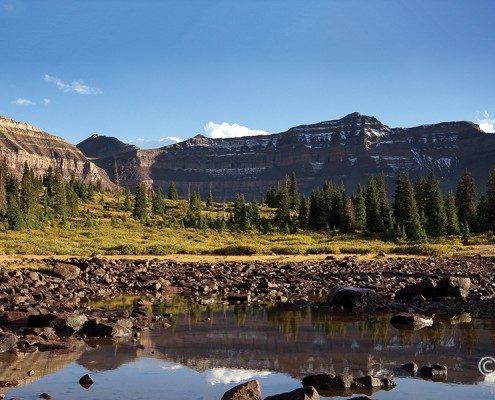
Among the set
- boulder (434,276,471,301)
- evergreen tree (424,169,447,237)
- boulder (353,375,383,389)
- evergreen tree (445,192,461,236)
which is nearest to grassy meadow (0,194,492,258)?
evergreen tree (445,192,461,236)

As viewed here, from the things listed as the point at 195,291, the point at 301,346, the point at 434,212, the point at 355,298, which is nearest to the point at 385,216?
the point at 434,212

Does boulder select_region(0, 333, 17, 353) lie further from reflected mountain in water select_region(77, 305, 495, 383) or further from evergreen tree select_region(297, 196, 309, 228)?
evergreen tree select_region(297, 196, 309, 228)

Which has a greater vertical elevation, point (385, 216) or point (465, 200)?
point (465, 200)

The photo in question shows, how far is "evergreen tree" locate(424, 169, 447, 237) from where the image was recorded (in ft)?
268

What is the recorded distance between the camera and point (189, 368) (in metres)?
13.6

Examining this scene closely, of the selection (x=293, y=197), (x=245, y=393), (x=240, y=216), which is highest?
(x=293, y=197)

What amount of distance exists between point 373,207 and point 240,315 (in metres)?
69.5

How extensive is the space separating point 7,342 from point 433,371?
1105 cm

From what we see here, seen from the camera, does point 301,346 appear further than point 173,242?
No

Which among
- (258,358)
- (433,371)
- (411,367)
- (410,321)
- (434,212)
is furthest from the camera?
(434,212)

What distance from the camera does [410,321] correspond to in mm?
19453

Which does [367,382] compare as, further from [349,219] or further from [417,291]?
[349,219]

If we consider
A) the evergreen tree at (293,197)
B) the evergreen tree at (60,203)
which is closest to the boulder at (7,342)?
the evergreen tree at (60,203)

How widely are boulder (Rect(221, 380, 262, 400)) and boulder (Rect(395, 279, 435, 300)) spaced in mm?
16684
